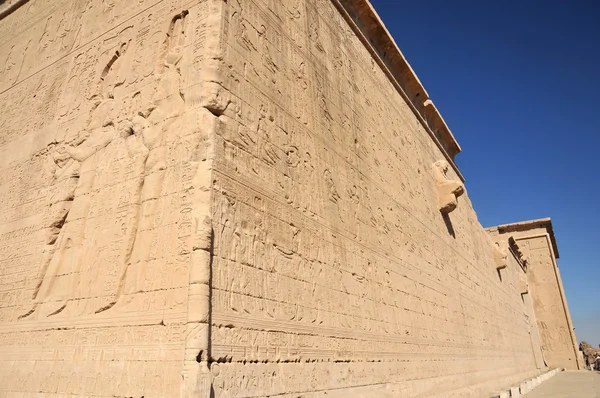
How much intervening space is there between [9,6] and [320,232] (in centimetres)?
680

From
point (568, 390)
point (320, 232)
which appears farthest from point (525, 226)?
point (320, 232)

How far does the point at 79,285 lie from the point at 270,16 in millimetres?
3264

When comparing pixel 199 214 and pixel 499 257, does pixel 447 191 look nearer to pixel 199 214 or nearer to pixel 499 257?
pixel 499 257

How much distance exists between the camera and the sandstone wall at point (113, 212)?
8.41 feet

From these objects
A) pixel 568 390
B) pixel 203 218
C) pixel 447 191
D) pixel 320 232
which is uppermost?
pixel 447 191

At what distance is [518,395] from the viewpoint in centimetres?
884

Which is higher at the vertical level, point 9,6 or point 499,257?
point 9,6

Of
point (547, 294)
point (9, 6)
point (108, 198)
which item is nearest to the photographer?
point (108, 198)

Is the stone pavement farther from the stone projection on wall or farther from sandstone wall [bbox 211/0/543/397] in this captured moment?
the stone projection on wall

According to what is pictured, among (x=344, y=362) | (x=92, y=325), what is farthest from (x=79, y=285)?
(x=344, y=362)

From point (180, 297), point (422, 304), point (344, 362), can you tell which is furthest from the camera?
point (422, 304)

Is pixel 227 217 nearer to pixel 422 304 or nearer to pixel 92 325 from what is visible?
pixel 92 325

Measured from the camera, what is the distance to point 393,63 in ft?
29.6

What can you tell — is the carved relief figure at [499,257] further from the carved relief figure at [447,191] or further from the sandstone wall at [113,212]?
the sandstone wall at [113,212]
